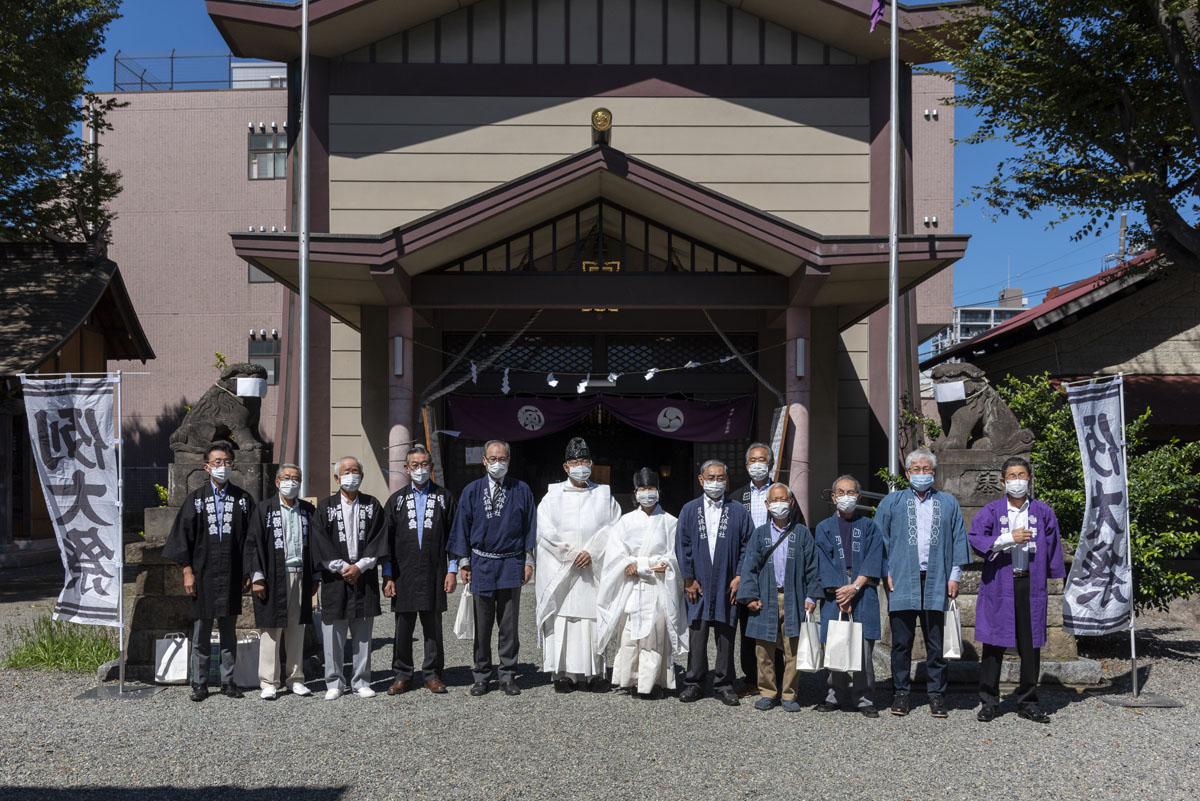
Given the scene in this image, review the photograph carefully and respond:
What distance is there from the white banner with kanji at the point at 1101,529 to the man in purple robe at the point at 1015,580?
521mm

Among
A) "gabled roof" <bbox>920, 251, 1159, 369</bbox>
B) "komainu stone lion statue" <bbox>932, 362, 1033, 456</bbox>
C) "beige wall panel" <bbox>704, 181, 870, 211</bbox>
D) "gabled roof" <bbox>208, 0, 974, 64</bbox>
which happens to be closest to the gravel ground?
"komainu stone lion statue" <bbox>932, 362, 1033, 456</bbox>

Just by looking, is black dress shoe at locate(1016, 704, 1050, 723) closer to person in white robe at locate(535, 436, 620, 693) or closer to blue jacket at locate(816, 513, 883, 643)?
blue jacket at locate(816, 513, 883, 643)

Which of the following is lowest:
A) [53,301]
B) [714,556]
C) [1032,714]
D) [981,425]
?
[1032,714]

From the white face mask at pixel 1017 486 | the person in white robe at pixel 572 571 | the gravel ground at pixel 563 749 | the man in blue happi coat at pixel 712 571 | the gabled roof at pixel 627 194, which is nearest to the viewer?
the gravel ground at pixel 563 749

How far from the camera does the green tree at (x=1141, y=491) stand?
28.1 feet

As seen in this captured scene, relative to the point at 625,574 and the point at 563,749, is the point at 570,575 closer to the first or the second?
the point at 625,574

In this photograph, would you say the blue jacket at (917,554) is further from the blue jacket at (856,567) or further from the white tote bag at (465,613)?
the white tote bag at (465,613)

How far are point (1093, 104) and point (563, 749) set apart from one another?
9.33 meters

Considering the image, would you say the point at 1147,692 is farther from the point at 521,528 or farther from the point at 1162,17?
the point at 1162,17

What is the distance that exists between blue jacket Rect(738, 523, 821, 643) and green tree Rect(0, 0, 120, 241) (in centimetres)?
1260

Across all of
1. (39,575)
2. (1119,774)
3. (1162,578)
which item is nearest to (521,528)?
(1119,774)

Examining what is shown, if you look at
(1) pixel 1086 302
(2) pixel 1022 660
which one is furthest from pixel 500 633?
(1) pixel 1086 302

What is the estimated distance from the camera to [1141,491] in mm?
8727

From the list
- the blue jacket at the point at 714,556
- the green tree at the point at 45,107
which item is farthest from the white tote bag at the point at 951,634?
the green tree at the point at 45,107
